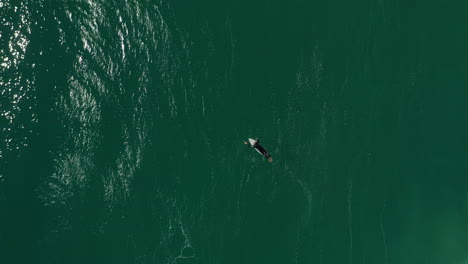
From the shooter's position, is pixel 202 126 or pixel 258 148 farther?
pixel 202 126

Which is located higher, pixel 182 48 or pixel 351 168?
pixel 182 48

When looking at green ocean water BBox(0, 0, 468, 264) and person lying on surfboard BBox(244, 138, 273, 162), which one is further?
person lying on surfboard BBox(244, 138, 273, 162)

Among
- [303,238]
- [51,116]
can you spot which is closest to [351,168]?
[303,238]

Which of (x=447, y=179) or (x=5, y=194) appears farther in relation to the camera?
(x=447, y=179)

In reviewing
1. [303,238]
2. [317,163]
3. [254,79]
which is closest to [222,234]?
[303,238]

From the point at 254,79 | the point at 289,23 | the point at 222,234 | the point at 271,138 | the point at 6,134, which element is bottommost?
the point at 222,234

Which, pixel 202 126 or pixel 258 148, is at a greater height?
pixel 202 126

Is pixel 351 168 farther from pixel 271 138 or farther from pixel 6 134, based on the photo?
pixel 6 134

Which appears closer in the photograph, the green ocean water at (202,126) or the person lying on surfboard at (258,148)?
the green ocean water at (202,126)
